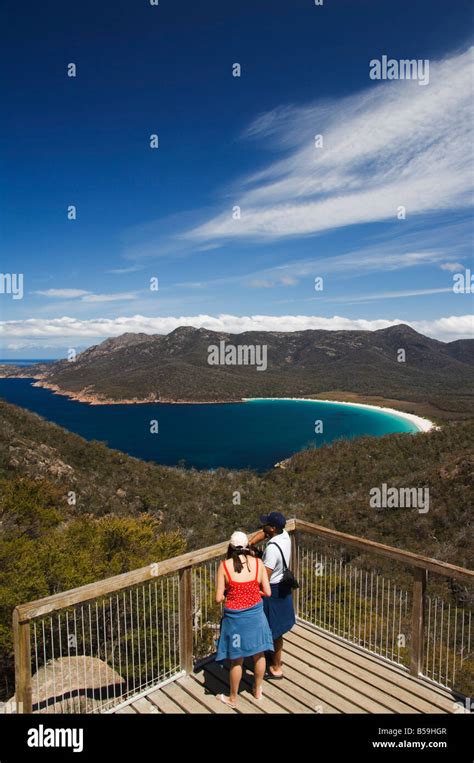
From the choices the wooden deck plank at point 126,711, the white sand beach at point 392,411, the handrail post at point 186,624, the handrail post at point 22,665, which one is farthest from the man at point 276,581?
the white sand beach at point 392,411

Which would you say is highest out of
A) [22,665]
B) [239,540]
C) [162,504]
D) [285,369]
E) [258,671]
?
[285,369]

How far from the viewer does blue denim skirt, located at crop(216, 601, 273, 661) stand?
3715mm

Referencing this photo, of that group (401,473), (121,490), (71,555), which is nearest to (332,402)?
(401,473)

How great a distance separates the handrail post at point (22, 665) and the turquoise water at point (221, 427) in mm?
35290

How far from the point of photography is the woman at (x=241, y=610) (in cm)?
367

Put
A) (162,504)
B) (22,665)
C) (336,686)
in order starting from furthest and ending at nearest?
1. (162,504)
2. (336,686)
3. (22,665)

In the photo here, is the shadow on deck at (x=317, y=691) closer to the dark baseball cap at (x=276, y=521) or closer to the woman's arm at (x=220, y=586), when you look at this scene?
the woman's arm at (x=220, y=586)

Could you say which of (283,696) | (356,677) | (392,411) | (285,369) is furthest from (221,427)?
(285,369)

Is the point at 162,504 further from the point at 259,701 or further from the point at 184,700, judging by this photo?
the point at 259,701

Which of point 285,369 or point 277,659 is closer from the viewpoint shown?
point 277,659

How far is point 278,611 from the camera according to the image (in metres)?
4.18

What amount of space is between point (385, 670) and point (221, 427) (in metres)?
Answer: 62.8

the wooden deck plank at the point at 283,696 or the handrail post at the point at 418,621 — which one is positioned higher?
the handrail post at the point at 418,621
